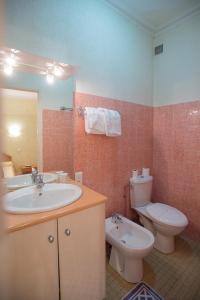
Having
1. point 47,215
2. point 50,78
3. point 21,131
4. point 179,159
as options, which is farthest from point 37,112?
point 179,159

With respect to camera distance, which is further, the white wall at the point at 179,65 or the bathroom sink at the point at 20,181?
the white wall at the point at 179,65

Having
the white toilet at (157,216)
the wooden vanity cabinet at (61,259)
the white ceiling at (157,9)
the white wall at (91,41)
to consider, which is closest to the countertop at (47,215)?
the wooden vanity cabinet at (61,259)

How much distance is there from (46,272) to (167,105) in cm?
214

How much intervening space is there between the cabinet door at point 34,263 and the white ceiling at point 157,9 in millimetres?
2212

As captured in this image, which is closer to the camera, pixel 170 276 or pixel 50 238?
pixel 50 238

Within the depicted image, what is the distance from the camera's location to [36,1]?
4.35 feet

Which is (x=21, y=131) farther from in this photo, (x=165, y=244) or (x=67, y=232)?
(x=165, y=244)

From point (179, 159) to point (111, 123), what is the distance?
105 cm

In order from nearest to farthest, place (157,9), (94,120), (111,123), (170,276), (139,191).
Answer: (170,276)
(94,120)
(111,123)
(157,9)
(139,191)

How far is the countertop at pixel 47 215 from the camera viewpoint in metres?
0.81

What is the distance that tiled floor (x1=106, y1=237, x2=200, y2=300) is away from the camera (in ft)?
4.29

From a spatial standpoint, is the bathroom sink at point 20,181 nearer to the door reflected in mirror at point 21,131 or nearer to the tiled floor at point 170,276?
the door reflected in mirror at point 21,131

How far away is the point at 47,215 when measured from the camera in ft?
2.96

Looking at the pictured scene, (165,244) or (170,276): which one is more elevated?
(165,244)
